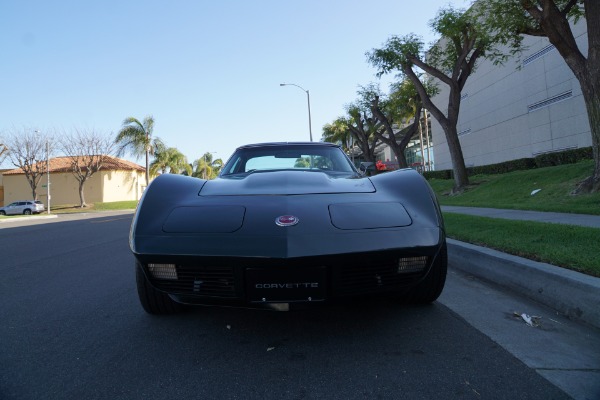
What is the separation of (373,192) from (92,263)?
4.82m

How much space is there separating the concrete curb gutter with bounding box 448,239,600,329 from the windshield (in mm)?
1758

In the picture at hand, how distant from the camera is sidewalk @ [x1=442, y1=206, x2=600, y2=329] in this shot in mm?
2809

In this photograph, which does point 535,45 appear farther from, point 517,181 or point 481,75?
point 517,181

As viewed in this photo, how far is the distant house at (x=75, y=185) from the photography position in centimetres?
4275

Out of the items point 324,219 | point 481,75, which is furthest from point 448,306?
point 481,75

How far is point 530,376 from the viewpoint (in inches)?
79.8

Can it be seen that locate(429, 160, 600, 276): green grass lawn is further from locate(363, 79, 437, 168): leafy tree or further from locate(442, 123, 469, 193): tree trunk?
locate(363, 79, 437, 168): leafy tree

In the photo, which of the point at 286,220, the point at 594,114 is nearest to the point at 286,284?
the point at 286,220

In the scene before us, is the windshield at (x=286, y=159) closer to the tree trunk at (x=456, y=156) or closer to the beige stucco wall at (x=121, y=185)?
the tree trunk at (x=456, y=156)

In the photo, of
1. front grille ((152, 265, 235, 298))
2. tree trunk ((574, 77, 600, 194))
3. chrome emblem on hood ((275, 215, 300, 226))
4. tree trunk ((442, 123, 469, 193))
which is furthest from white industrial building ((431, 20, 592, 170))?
front grille ((152, 265, 235, 298))

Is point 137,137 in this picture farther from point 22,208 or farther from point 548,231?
point 548,231

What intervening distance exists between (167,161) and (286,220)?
43324 mm

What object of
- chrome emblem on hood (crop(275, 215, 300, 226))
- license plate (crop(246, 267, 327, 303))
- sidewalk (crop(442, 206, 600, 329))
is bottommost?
sidewalk (crop(442, 206, 600, 329))

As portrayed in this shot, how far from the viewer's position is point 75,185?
4366 centimetres
